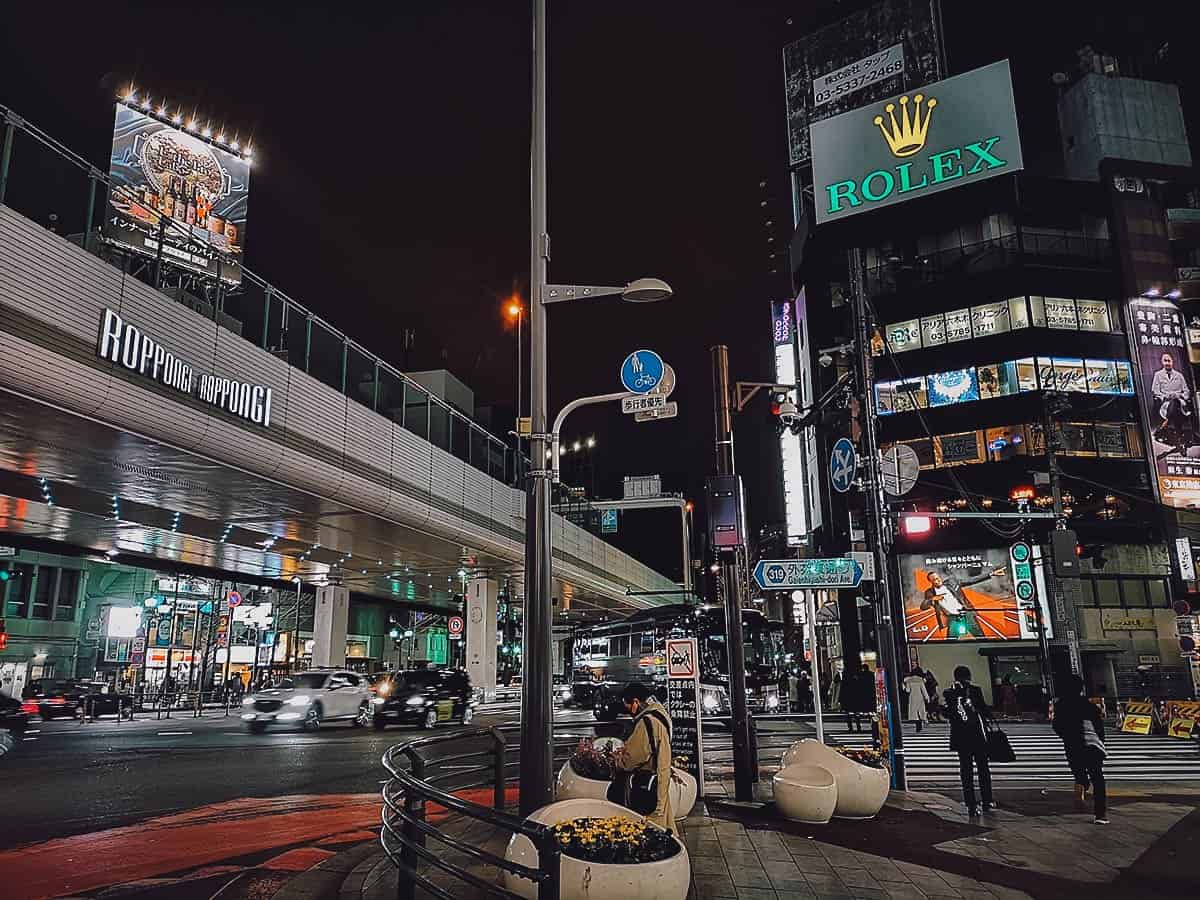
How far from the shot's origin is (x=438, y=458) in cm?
2784

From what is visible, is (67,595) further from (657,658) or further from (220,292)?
(220,292)

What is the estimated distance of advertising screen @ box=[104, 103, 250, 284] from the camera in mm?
21766

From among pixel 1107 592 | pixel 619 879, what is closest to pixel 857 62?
pixel 1107 592

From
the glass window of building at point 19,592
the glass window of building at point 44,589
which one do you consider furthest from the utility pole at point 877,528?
the glass window of building at point 44,589

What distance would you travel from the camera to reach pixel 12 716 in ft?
81.4

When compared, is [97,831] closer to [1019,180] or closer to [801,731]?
[801,731]

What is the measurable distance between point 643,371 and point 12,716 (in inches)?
983

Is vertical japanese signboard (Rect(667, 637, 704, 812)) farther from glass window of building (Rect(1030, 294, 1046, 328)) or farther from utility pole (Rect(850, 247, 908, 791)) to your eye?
glass window of building (Rect(1030, 294, 1046, 328))

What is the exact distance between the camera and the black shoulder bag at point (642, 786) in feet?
24.3

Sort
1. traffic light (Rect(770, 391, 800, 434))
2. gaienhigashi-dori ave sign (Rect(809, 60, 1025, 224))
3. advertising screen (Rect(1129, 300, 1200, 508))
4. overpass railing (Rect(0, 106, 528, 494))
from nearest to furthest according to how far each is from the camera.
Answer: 1. overpass railing (Rect(0, 106, 528, 494))
2. traffic light (Rect(770, 391, 800, 434))
3. gaienhigashi-dori ave sign (Rect(809, 60, 1025, 224))
4. advertising screen (Rect(1129, 300, 1200, 508))

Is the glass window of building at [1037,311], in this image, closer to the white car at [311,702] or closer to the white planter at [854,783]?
the white car at [311,702]

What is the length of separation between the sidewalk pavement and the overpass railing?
1182cm

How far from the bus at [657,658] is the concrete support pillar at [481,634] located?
18.3 ft

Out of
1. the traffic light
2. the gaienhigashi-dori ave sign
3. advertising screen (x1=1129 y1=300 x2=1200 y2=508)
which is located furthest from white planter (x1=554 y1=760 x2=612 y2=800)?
advertising screen (x1=1129 y1=300 x2=1200 y2=508)
